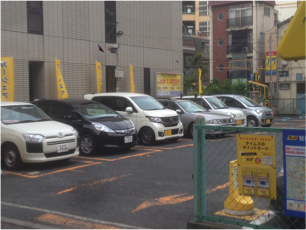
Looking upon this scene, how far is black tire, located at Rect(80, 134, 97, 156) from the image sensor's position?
10266 mm

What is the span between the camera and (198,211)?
4.02 meters

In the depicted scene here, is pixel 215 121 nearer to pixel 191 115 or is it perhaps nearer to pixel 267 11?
pixel 191 115

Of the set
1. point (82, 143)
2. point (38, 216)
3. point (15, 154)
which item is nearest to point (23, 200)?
point (38, 216)

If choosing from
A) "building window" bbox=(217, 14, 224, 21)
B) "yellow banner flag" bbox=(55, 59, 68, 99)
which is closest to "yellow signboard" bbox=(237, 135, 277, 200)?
"yellow banner flag" bbox=(55, 59, 68, 99)

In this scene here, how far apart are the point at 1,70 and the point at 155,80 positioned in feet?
33.4

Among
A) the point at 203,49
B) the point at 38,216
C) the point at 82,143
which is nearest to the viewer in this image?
the point at 38,216

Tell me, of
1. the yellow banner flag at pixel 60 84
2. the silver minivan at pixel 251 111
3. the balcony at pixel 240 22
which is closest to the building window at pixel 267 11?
the balcony at pixel 240 22

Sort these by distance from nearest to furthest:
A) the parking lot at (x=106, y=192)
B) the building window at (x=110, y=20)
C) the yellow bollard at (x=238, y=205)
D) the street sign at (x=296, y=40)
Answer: the street sign at (x=296, y=40) → the yellow bollard at (x=238, y=205) → the parking lot at (x=106, y=192) → the building window at (x=110, y=20)

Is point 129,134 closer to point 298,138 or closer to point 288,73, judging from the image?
point 298,138

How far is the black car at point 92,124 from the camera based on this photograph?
10211mm

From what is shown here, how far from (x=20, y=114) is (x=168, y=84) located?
13481 mm

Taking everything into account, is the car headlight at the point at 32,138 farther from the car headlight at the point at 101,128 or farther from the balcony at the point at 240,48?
the balcony at the point at 240,48

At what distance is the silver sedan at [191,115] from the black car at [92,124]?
3.55 m

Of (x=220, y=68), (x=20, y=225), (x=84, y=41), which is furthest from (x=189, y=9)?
(x=20, y=225)
